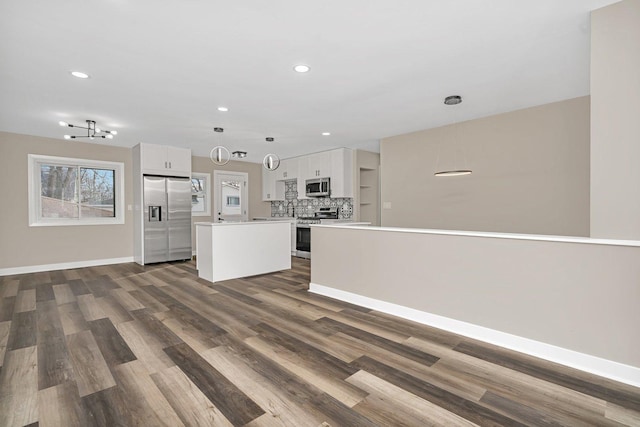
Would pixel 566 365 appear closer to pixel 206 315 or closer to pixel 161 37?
pixel 206 315

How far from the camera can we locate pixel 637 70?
76.6 inches

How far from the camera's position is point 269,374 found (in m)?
2.06

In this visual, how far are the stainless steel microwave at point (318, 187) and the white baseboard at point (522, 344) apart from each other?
3.60 metres

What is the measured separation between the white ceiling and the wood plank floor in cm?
246

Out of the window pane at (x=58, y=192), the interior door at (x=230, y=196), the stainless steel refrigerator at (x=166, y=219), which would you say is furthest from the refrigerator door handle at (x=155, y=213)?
the interior door at (x=230, y=196)

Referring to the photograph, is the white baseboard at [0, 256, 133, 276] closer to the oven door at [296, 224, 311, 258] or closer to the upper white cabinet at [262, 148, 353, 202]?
the oven door at [296, 224, 311, 258]

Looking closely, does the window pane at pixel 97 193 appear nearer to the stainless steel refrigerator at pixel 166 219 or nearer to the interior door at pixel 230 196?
the stainless steel refrigerator at pixel 166 219

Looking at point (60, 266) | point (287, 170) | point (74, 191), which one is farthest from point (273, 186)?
point (60, 266)

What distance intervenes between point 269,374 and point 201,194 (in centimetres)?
635

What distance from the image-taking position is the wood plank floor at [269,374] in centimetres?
165

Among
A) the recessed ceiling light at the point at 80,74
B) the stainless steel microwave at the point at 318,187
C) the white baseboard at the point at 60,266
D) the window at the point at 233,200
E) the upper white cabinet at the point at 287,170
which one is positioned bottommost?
the white baseboard at the point at 60,266

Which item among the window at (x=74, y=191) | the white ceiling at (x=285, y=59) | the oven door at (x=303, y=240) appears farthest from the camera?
the oven door at (x=303, y=240)

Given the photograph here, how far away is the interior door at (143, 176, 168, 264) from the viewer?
607cm

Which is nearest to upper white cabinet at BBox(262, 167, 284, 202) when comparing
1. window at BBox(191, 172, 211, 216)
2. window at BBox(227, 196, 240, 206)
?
window at BBox(227, 196, 240, 206)
